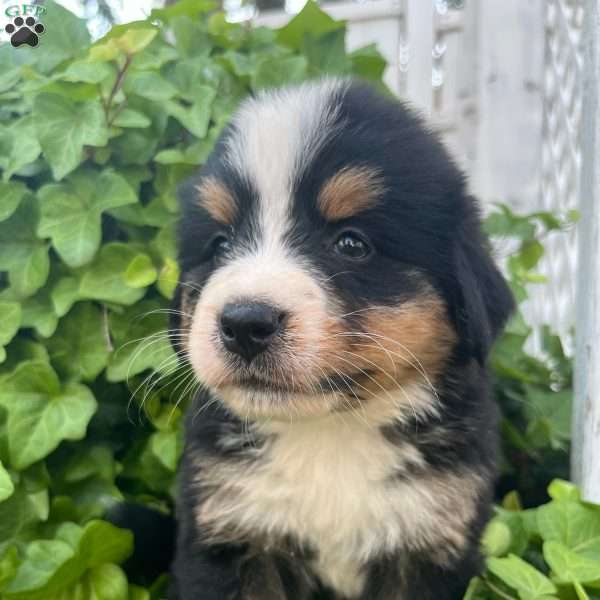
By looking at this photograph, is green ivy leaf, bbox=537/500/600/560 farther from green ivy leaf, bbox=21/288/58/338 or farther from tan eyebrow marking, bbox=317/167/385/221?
green ivy leaf, bbox=21/288/58/338

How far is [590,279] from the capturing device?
8.47 feet

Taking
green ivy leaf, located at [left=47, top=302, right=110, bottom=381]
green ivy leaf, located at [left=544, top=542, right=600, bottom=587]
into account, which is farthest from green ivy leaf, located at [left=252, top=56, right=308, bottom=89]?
green ivy leaf, located at [left=544, top=542, right=600, bottom=587]

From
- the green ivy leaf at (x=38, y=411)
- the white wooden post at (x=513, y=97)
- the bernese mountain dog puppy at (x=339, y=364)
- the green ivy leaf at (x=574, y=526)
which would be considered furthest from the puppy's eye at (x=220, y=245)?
the white wooden post at (x=513, y=97)

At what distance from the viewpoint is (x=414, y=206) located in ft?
6.66

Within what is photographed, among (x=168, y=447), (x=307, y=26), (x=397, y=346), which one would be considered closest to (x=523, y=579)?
(x=397, y=346)

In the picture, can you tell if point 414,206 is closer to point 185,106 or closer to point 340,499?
point 340,499

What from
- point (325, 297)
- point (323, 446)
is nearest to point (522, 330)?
point (323, 446)

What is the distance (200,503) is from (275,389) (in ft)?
1.95

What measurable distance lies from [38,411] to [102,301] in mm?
465

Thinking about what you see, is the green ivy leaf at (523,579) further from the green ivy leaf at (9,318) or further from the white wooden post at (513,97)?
the white wooden post at (513,97)

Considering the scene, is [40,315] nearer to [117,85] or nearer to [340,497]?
[117,85]

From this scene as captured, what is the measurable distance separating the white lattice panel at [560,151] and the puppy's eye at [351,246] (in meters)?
2.00

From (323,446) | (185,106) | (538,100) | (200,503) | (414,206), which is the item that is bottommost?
(200,503)

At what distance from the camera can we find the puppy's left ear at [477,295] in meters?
2.01
